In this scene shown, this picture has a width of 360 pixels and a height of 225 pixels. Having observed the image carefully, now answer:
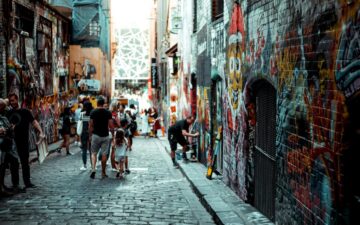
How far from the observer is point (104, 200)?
33.8 ft

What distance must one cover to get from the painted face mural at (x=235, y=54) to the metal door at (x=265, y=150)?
114 cm

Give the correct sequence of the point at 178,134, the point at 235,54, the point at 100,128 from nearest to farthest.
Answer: the point at 235,54
the point at 100,128
the point at 178,134

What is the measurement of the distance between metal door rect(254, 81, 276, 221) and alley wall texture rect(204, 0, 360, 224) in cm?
8

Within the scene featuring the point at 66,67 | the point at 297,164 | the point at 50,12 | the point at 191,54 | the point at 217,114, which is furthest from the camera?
the point at 66,67

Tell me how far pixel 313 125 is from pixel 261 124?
10.1 feet

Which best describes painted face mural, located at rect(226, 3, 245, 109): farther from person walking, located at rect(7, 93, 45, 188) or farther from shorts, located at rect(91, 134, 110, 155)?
person walking, located at rect(7, 93, 45, 188)

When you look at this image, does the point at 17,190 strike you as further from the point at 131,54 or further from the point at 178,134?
the point at 131,54

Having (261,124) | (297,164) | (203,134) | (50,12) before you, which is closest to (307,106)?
(297,164)

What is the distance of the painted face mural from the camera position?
Answer: 402 inches

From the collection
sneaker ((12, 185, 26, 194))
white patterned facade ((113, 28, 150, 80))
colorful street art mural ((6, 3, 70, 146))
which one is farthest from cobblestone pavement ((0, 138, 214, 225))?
white patterned facade ((113, 28, 150, 80))

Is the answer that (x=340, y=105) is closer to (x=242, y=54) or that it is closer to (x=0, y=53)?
(x=242, y=54)

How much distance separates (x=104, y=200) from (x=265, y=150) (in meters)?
3.20

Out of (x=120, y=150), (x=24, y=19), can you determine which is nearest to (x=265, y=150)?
(x=120, y=150)

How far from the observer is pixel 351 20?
485 cm
